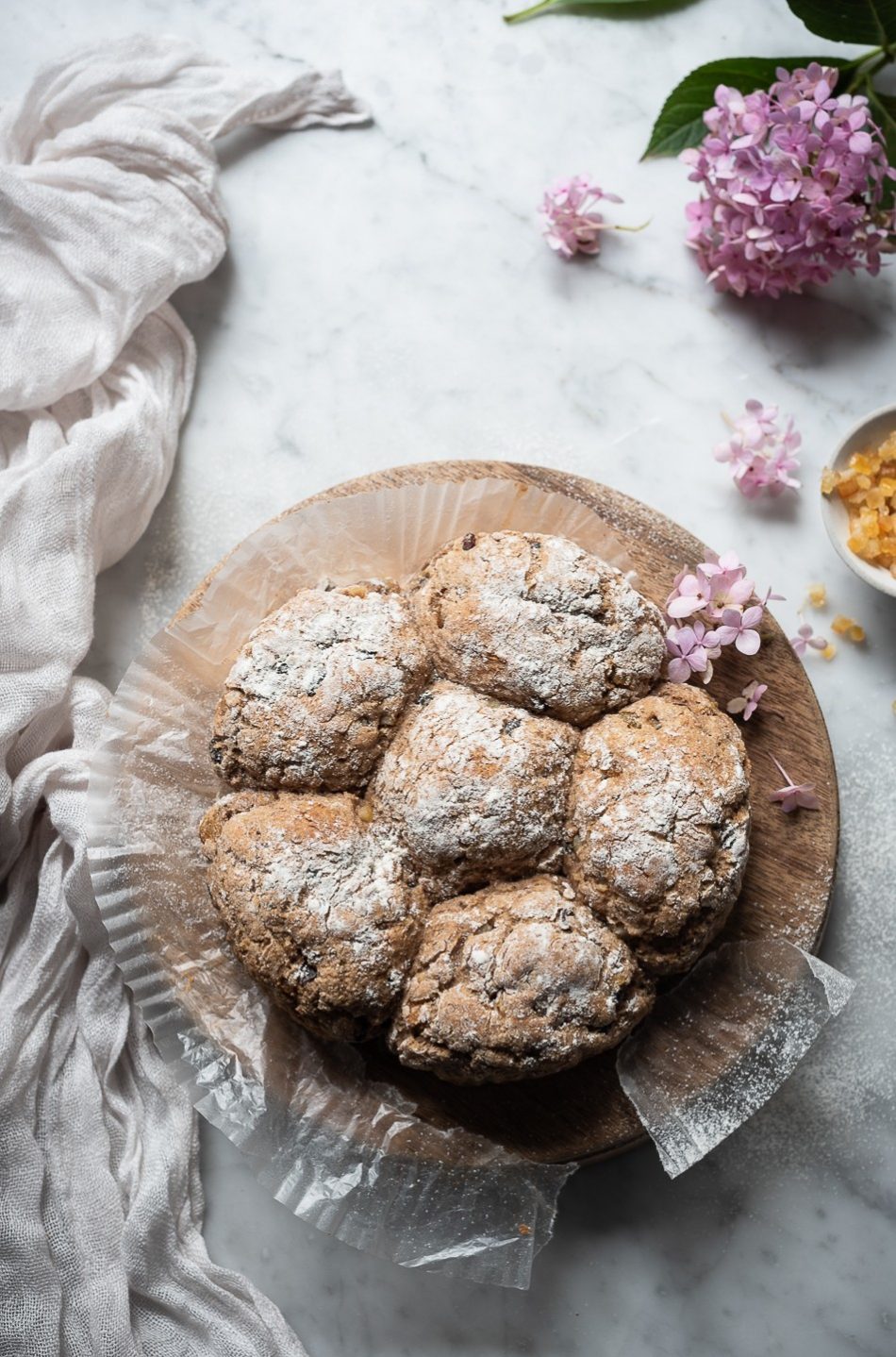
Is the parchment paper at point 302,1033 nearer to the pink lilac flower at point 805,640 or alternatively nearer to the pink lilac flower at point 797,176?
the pink lilac flower at point 805,640

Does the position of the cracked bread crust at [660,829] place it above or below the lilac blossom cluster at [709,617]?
below

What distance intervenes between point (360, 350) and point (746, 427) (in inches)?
28.1

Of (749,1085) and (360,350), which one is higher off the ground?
(360,350)

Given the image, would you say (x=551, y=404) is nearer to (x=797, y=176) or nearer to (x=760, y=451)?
(x=760, y=451)

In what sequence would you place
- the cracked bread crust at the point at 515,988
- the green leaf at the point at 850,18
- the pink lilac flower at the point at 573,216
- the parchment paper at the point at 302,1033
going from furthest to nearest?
the pink lilac flower at the point at 573,216 → the green leaf at the point at 850,18 → the parchment paper at the point at 302,1033 → the cracked bread crust at the point at 515,988

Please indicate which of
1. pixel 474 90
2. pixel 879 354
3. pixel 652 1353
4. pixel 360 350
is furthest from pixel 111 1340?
pixel 474 90

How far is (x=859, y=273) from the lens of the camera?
6.91 feet

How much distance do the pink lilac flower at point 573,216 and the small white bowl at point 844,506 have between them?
0.61 metres

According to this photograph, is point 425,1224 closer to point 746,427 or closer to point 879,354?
point 746,427

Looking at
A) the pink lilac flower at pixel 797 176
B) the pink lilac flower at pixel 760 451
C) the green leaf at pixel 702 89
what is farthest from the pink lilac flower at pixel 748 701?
the green leaf at pixel 702 89

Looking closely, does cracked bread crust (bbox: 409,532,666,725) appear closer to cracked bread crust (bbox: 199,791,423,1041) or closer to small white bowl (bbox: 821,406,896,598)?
cracked bread crust (bbox: 199,791,423,1041)

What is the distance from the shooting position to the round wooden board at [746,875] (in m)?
1.74

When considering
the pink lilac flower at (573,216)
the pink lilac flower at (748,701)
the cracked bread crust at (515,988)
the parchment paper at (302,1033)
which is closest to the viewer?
the cracked bread crust at (515,988)

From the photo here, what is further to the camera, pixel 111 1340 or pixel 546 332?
pixel 546 332
